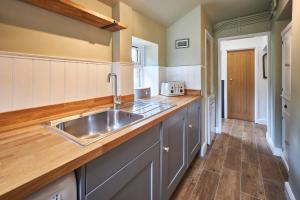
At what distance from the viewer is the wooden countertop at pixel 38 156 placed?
1.51 ft

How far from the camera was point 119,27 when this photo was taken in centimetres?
161

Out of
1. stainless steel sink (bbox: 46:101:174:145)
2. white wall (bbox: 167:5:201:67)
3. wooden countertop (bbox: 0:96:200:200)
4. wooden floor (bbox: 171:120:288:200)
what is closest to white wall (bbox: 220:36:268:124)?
wooden floor (bbox: 171:120:288:200)

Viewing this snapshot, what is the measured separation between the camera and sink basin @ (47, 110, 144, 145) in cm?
118

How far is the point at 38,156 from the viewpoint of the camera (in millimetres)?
602

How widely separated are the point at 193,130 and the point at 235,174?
0.71 metres

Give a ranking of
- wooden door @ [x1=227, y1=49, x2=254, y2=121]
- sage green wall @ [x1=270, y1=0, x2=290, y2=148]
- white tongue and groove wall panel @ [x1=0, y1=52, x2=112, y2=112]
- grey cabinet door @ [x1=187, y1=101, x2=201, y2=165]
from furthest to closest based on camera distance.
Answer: wooden door @ [x1=227, y1=49, x2=254, y2=121], sage green wall @ [x1=270, y1=0, x2=290, y2=148], grey cabinet door @ [x1=187, y1=101, x2=201, y2=165], white tongue and groove wall panel @ [x1=0, y1=52, x2=112, y2=112]

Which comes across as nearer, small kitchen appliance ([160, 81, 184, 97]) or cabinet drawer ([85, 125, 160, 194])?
cabinet drawer ([85, 125, 160, 194])

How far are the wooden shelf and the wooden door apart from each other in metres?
3.89

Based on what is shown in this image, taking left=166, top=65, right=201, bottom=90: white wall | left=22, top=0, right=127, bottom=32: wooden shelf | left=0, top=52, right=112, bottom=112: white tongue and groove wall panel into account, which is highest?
left=22, top=0, right=127, bottom=32: wooden shelf

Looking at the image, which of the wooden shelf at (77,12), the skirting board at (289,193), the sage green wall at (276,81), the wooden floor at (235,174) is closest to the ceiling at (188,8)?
the wooden shelf at (77,12)

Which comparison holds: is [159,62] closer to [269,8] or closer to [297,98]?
[297,98]

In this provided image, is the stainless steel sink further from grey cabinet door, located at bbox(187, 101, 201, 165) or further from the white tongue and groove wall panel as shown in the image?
grey cabinet door, located at bbox(187, 101, 201, 165)

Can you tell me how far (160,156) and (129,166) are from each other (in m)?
0.42

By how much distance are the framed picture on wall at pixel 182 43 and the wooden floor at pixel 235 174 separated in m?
1.70
